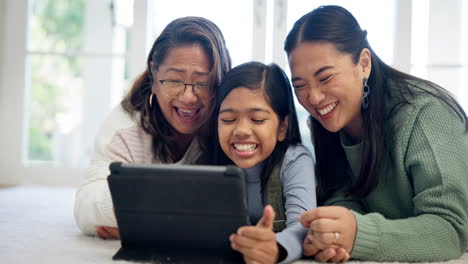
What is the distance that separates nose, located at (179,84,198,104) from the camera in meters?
1.39

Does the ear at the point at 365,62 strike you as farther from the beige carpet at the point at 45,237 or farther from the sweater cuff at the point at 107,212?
the sweater cuff at the point at 107,212

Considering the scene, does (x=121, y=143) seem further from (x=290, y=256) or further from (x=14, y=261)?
(x=290, y=256)

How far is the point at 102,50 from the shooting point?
291 centimetres

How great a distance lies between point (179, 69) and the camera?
139 centimetres

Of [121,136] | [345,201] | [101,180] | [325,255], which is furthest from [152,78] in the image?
[325,255]

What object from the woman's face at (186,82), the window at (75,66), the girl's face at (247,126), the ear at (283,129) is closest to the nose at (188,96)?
the woman's face at (186,82)

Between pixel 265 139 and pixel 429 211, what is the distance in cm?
43

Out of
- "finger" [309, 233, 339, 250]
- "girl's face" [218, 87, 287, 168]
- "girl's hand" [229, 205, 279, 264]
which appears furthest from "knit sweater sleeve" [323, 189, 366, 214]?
"girl's hand" [229, 205, 279, 264]

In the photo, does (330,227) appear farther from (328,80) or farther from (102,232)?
(102,232)

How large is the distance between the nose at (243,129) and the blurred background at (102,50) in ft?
3.95

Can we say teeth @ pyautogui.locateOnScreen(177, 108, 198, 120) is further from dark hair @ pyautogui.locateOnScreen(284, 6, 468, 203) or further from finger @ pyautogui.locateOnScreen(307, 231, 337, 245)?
finger @ pyautogui.locateOnScreen(307, 231, 337, 245)

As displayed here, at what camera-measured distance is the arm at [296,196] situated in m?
1.02

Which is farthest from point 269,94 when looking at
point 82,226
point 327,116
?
point 82,226

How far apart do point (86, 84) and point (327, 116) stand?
6.47ft
